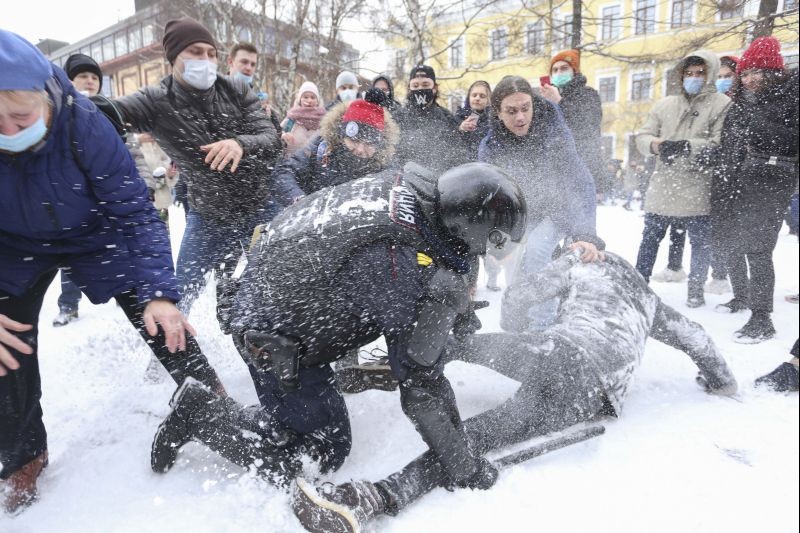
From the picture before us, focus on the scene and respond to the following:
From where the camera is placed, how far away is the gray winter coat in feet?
7.72

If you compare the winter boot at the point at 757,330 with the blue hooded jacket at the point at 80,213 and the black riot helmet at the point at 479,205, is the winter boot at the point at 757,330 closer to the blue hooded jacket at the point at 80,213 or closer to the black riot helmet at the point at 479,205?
the black riot helmet at the point at 479,205

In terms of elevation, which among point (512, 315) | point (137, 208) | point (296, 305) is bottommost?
point (512, 315)

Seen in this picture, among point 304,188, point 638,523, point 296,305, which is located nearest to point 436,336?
point 296,305

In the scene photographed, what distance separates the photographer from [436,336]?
1697mm

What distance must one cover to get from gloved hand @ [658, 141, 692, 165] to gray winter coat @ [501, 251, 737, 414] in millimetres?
2003

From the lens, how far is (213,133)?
2912mm

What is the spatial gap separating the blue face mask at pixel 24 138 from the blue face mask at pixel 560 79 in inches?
175

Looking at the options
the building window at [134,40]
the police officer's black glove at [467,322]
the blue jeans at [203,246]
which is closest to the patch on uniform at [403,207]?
the police officer's black glove at [467,322]

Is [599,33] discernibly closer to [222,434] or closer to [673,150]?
[673,150]

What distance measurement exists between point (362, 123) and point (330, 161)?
1.11 ft

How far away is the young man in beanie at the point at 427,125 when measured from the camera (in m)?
4.44

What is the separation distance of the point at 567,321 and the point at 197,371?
6.01 feet

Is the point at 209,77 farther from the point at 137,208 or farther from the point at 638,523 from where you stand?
the point at 638,523

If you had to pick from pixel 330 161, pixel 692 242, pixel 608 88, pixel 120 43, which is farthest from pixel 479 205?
pixel 120 43
